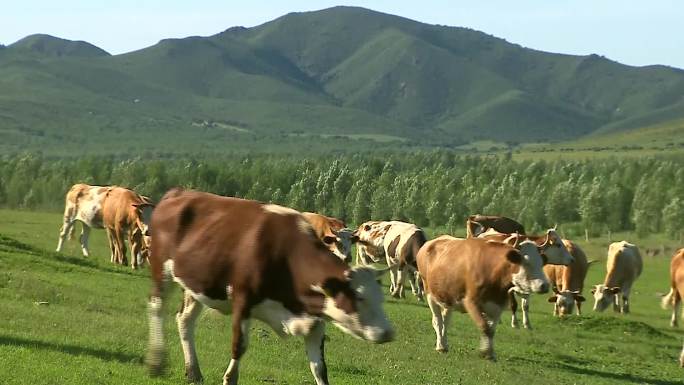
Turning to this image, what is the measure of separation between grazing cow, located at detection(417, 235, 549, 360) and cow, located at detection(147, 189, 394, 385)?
28.1 feet

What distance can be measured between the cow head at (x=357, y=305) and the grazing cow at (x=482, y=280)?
884cm

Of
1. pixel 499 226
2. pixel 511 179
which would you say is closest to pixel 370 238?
pixel 499 226

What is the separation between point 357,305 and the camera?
1289cm

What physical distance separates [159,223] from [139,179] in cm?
11853

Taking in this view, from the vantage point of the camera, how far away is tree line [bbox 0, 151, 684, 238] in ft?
364

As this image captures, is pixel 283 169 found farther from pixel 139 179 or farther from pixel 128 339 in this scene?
pixel 128 339

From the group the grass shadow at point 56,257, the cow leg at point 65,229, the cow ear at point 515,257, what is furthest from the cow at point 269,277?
the cow leg at point 65,229

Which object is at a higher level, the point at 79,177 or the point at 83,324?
the point at 83,324

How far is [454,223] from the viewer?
10962cm

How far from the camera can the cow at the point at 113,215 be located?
39.0 meters

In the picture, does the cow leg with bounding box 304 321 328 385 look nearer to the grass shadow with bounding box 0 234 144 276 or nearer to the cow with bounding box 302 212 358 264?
the cow with bounding box 302 212 358 264

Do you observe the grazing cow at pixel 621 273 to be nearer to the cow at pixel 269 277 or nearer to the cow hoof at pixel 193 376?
the cow hoof at pixel 193 376

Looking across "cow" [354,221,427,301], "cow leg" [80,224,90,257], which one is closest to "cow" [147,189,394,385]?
"cow" [354,221,427,301]

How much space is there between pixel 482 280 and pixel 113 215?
22798mm
